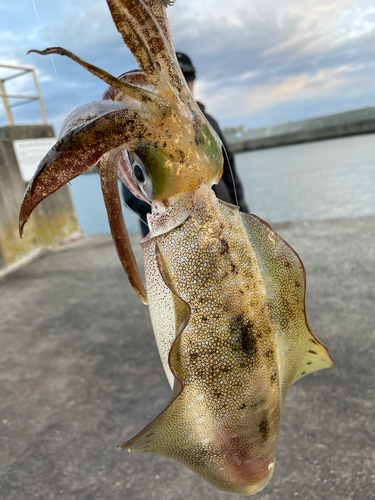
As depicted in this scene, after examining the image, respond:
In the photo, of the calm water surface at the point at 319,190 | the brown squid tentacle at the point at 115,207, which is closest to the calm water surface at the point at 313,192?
the calm water surface at the point at 319,190

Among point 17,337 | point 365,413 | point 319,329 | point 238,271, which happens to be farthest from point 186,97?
point 17,337

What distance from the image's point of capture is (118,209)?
47 cm

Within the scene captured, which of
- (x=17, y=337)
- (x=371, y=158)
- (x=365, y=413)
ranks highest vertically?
(x=371, y=158)

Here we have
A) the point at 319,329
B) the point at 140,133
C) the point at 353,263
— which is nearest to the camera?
the point at 140,133

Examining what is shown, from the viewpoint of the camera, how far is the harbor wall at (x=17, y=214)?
406 cm

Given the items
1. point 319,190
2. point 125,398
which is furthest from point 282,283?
point 319,190

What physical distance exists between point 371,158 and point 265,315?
724 cm

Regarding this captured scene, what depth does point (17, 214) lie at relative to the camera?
412cm

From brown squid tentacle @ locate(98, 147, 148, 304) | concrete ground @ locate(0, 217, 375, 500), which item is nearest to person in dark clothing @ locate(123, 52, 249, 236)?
brown squid tentacle @ locate(98, 147, 148, 304)

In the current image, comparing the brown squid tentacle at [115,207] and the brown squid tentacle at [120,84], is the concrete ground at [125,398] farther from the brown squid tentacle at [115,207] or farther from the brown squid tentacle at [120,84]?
the brown squid tentacle at [120,84]

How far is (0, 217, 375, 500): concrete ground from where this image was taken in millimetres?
1284

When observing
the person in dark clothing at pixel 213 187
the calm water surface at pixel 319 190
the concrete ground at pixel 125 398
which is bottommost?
the concrete ground at pixel 125 398

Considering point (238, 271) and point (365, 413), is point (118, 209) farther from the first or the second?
point (365, 413)

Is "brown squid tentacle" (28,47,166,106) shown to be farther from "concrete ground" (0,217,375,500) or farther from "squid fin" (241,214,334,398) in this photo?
"concrete ground" (0,217,375,500)
